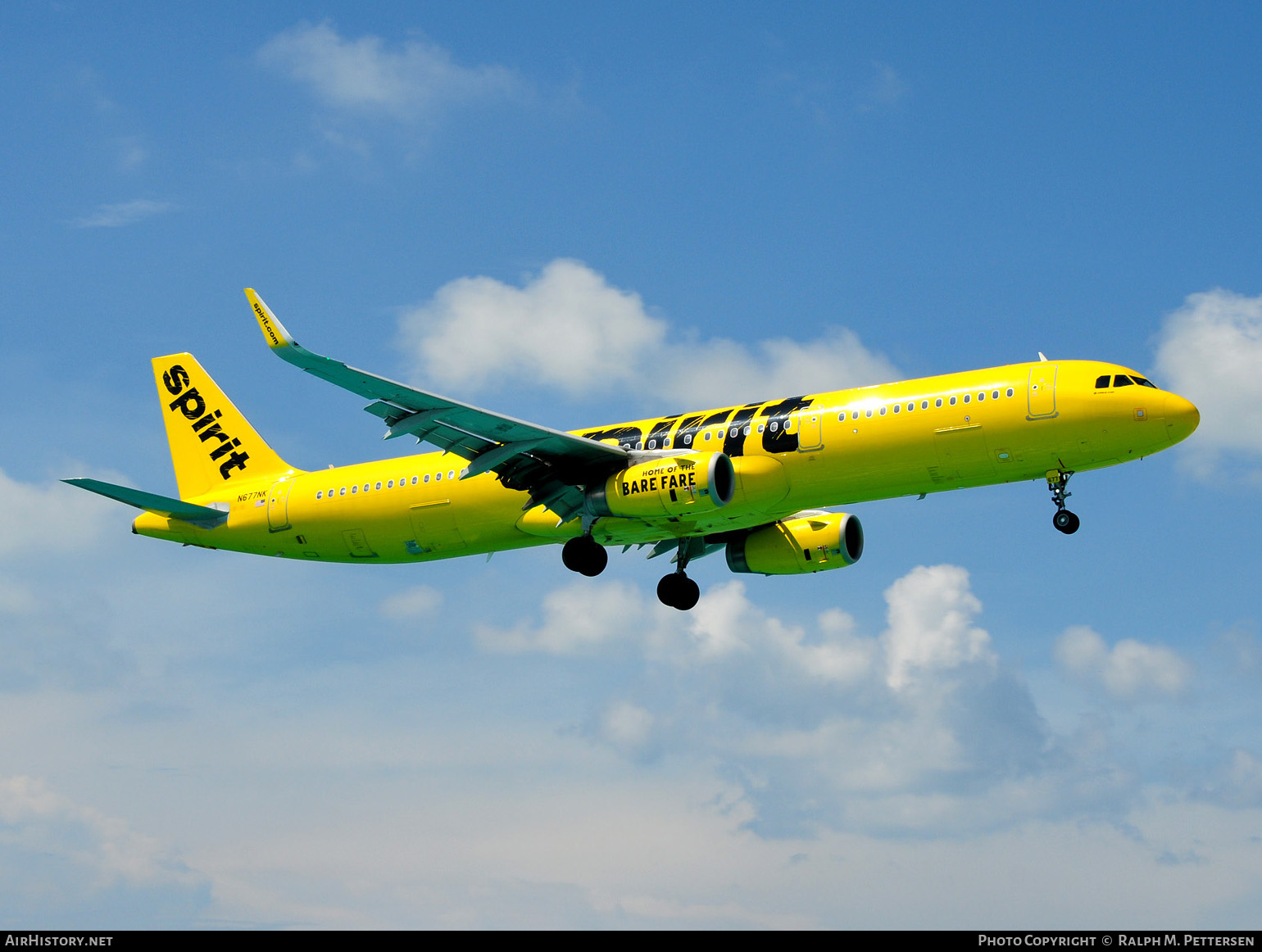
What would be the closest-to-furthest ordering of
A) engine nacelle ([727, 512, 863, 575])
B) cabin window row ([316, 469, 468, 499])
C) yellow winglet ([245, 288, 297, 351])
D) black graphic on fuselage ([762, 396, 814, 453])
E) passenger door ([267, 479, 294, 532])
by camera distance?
1. yellow winglet ([245, 288, 297, 351])
2. black graphic on fuselage ([762, 396, 814, 453])
3. cabin window row ([316, 469, 468, 499])
4. engine nacelle ([727, 512, 863, 575])
5. passenger door ([267, 479, 294, 532])

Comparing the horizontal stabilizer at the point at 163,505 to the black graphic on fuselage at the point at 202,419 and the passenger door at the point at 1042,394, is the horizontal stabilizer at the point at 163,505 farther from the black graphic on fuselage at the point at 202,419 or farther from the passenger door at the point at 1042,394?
the passenger door at the point at 1042,394

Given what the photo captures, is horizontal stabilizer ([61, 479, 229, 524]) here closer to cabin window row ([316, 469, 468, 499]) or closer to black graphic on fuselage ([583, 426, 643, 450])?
cabin window row ([316, 469, 468, 499])

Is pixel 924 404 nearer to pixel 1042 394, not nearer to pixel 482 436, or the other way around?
pixel 1042 394

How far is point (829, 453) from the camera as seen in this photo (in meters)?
33.9

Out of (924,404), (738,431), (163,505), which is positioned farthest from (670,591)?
(163,505)

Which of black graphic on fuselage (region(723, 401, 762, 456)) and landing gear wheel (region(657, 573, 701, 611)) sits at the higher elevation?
black graphic on fuselage (region(723, 401, 762, 456))

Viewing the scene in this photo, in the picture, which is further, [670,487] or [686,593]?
[686,593]

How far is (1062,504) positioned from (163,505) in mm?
25974

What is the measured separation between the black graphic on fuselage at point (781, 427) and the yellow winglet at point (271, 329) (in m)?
11.9

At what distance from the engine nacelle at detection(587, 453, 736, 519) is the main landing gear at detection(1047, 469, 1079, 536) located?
305 inches

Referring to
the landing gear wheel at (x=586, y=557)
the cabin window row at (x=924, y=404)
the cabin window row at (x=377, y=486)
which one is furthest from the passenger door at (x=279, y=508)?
the cabin window row at (x=924, y=404)

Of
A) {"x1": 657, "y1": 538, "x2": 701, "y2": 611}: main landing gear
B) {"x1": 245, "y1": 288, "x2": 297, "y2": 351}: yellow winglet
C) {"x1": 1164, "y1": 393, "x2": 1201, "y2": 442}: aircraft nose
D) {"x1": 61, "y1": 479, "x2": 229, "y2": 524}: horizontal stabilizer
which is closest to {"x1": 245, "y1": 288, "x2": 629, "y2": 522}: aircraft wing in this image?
{"x1": 245, "y1": 288, "x2": 297, "y2": 351}: yellow winglet

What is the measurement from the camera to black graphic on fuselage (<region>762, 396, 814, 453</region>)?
113 feet
